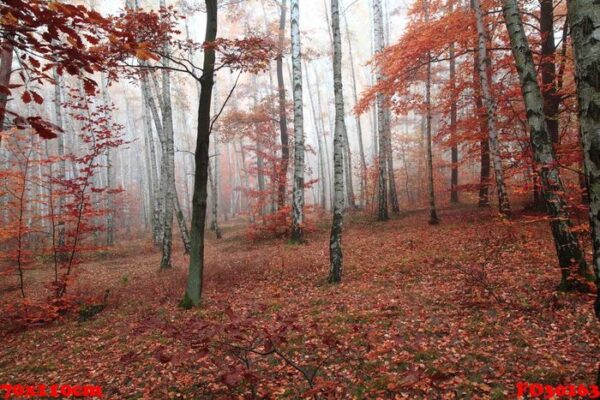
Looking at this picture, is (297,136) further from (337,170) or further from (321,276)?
(321,276)

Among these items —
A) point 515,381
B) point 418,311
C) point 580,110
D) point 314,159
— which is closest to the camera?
point 580,110

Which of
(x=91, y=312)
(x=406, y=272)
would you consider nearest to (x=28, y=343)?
(x=91, y=312)

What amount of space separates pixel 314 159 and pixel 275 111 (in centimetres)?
4804

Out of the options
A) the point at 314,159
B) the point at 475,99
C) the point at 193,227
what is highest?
the point at 314,159

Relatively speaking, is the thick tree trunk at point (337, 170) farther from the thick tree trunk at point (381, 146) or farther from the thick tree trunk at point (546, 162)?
the thick tree trunk at point (381, 146)

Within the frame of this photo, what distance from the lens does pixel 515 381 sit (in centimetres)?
369

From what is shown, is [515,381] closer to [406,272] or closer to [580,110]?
[580,110]

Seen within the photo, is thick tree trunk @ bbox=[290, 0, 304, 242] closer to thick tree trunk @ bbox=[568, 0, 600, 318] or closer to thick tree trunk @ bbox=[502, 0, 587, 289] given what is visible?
thick tree trunk @ bbox=[502, 0, 587, 289]

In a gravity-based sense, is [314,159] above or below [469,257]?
above

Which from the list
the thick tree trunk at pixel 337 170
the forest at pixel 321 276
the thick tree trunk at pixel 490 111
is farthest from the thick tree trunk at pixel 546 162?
the thick tree trunk at pixel 490 111

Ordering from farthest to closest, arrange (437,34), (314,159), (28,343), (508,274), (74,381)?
(314,159) < (437,34) < (508,274) < (28,343) < (74,381)

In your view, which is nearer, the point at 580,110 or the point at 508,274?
the point at 580,110

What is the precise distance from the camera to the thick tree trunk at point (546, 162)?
513cm

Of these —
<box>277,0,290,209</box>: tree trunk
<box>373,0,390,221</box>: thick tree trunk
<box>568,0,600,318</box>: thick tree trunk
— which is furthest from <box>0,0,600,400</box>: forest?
<box>277,0,290,209</box>: tree trunk
